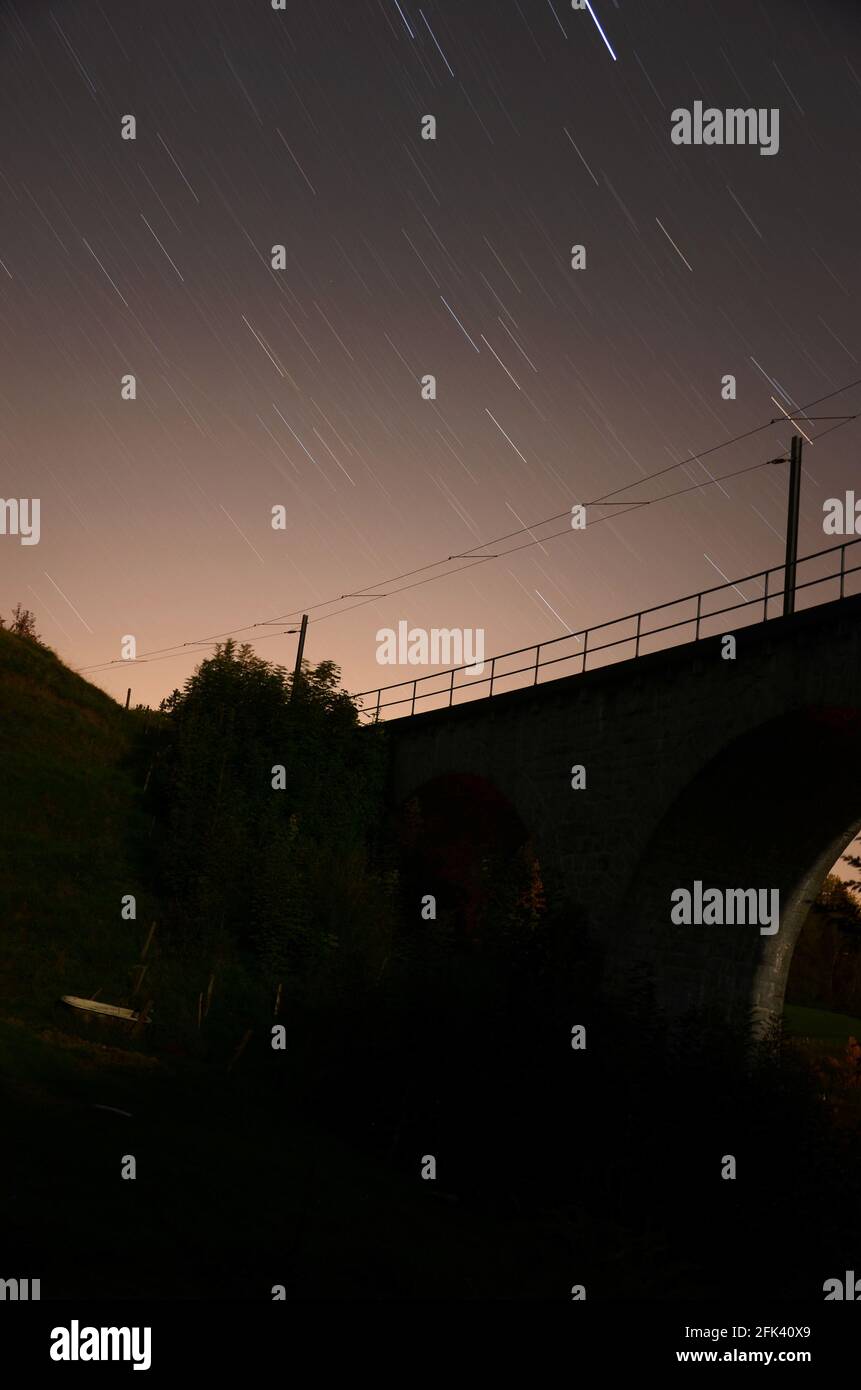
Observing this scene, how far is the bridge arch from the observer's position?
23750mm

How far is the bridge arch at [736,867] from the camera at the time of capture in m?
23.8

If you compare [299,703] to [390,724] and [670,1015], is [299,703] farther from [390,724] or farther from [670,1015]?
[670,1015]

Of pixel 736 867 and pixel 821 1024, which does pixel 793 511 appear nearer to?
pixel 736 867

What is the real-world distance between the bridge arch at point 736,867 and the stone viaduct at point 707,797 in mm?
32

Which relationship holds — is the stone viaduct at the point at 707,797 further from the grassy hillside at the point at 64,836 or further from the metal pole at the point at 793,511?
the grassy hillside at the point at 64,836

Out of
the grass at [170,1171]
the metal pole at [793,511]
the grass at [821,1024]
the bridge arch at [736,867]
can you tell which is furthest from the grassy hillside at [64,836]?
the grass at [821,1024]

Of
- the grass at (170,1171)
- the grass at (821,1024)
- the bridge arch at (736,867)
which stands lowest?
the grass at (821,1024)

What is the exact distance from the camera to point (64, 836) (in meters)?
35.5

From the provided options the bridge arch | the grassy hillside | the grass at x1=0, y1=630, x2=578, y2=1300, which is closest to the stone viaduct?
the bridge arch

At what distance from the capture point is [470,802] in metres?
36.1

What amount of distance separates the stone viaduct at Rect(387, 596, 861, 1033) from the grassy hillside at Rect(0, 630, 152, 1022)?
446 inches

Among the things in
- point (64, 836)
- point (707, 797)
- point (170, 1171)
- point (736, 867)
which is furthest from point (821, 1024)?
point (170, 1171)

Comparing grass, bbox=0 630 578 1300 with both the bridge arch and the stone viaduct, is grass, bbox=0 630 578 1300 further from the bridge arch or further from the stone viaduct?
the bridge arch
